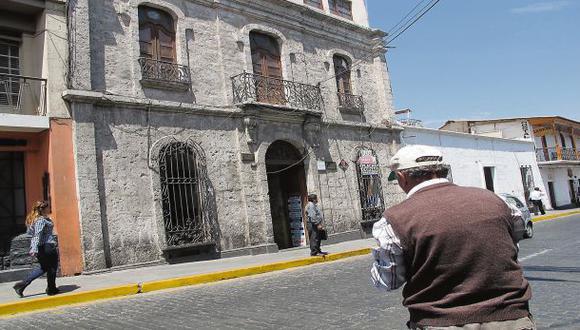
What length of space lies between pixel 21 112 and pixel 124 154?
2.43 m

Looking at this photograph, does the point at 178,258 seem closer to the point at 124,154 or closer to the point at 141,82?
the point at 124,154

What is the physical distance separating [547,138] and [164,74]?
111 feet

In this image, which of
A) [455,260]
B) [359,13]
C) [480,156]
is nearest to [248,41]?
[359,13]

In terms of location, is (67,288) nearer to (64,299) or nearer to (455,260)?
(64,299)

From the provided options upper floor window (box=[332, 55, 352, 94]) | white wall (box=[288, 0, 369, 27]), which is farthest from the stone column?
white wall (box=[288, 0, 369, 27])

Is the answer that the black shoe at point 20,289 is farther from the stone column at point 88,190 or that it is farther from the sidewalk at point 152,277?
the stone column at point 88,190

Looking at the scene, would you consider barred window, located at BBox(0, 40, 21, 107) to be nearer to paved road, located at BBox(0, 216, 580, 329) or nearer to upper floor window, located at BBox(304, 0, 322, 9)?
paved road, located at BBox(0, 216, 580, 329)

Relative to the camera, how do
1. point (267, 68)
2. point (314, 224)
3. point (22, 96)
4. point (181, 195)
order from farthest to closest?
point (267, 68)
point (181, 195)
point (314, 224)
point (22, 96)

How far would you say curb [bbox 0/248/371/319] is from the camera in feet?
24.2

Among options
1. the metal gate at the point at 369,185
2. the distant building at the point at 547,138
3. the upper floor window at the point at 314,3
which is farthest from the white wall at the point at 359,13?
the distant building at the point at 547,138

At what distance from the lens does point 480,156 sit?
A: 26.5 meters

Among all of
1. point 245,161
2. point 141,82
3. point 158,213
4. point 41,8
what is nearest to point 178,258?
point 158,213

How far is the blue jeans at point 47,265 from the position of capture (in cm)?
812

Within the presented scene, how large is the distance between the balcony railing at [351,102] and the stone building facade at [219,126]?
0.05m
